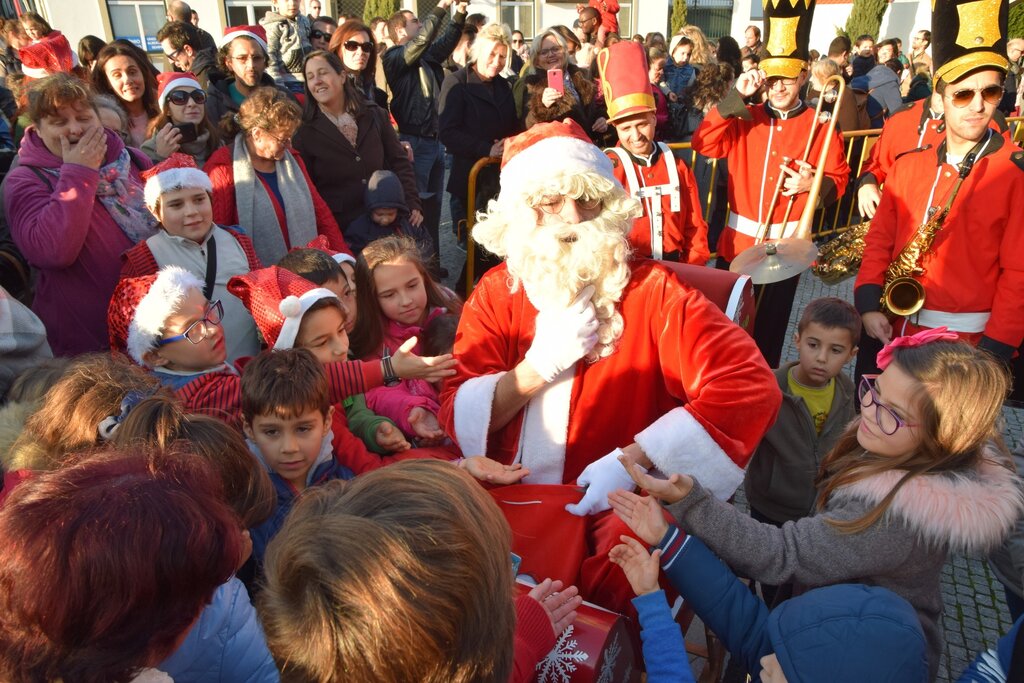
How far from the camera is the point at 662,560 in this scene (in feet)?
5.89

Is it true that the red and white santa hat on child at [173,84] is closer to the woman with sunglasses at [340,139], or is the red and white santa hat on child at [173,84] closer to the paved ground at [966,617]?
the woman with sunglasses at [340,139]

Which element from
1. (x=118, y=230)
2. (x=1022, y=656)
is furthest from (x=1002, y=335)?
(x=118, y=230)

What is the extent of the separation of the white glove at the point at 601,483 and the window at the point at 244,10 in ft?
82.5

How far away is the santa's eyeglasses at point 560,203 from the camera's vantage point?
2.20 metres

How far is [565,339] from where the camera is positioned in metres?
2.07

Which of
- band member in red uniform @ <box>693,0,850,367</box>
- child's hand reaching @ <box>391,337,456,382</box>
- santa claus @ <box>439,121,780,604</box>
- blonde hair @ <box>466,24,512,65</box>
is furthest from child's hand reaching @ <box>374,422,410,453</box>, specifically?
blonde hair @ <box>466,24,512,65</box>

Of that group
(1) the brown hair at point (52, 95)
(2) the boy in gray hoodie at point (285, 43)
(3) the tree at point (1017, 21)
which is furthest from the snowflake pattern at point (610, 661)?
(3) the tree at point (1017, 21)

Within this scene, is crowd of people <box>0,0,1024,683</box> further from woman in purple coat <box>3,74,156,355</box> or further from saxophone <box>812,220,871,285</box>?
saxophone <box>812,220,871,285</box>

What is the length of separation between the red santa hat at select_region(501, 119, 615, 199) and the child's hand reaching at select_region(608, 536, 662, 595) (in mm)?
1143

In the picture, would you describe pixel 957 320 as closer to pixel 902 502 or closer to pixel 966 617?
pixel 966 617

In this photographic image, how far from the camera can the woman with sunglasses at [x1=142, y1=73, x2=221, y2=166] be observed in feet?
13.3

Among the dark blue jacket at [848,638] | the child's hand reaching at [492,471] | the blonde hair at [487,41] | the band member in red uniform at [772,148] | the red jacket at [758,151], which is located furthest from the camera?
the blonde hair at [487,41]

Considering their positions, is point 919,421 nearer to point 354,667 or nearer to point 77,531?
point 354,667

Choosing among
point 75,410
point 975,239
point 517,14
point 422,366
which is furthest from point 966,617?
point 517,14
